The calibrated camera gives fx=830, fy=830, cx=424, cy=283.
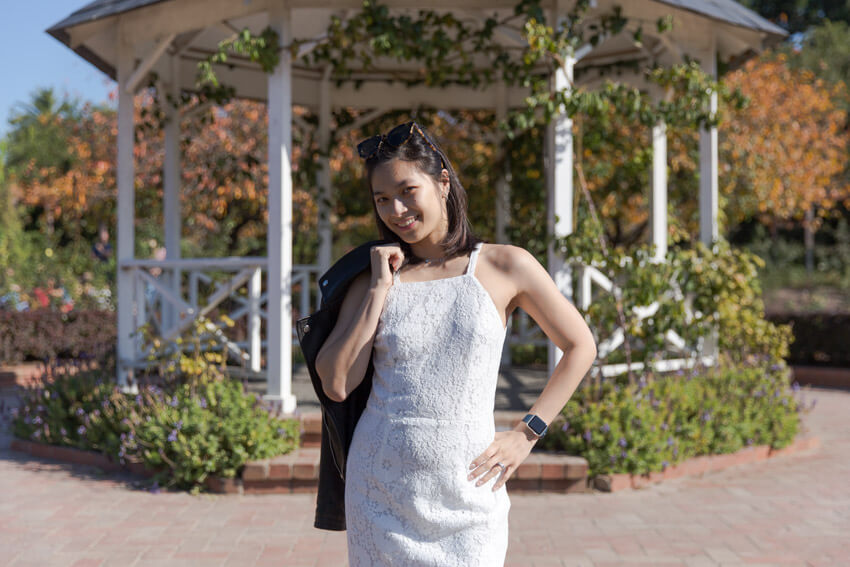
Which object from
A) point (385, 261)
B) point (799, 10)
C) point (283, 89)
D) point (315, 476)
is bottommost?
point (315, 476)

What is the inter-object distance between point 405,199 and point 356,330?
319 millimetres

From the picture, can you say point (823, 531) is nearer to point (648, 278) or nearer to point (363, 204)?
point (648, 278)

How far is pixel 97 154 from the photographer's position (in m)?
16.2

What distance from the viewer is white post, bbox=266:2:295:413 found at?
18.8 feet

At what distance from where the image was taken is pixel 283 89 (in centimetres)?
576

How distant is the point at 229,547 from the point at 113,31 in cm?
437

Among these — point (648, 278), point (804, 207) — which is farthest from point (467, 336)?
point (804, 207)

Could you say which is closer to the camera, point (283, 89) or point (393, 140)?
point (393, 140)

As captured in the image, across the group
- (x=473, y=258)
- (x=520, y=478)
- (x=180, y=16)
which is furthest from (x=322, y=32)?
(x=473, y=258)

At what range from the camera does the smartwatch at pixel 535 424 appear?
6.22 feet

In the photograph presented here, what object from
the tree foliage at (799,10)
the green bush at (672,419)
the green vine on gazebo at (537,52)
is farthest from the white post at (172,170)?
the tree foliage at (799,10)

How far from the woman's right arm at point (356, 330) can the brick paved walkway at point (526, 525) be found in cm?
223

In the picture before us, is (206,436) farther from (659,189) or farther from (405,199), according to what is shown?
(659,189)

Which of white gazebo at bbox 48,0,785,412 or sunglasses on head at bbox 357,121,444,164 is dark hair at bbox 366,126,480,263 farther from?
white gazebo at bbox 48,0,785,412
